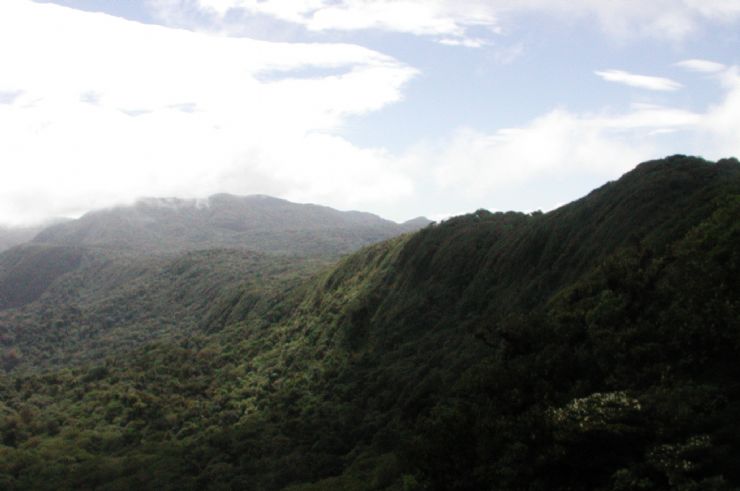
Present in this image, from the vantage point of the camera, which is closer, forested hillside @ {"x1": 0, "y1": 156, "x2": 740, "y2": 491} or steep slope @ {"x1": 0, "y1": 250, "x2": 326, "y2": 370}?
forested hillside @ {"x1": 0, "y1": 156, "x2": 740, "y2": 491}

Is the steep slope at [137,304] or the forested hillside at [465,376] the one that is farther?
the steep slope at [137,304]

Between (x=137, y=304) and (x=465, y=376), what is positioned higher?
(x=465, y=376)

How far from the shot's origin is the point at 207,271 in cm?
12912

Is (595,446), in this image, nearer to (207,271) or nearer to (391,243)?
(391,243)

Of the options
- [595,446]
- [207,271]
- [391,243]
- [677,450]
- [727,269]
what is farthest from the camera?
[207,271]

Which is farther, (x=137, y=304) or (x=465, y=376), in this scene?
(x=137, y=304)

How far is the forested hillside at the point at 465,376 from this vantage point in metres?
12.3

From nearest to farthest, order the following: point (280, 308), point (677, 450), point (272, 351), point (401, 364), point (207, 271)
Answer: point (677, 450) → point (401, 364) → point (272, 351) → point (280, 308) → point (207, 271)

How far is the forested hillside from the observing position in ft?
40.5

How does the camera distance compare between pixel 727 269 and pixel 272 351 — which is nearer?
pixel 727 269

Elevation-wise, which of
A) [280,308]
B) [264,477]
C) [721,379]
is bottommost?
[264,477]

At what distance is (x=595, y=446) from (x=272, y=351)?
4269 cm

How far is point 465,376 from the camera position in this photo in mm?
22188

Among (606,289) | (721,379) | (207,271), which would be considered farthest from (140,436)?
(207,271)
